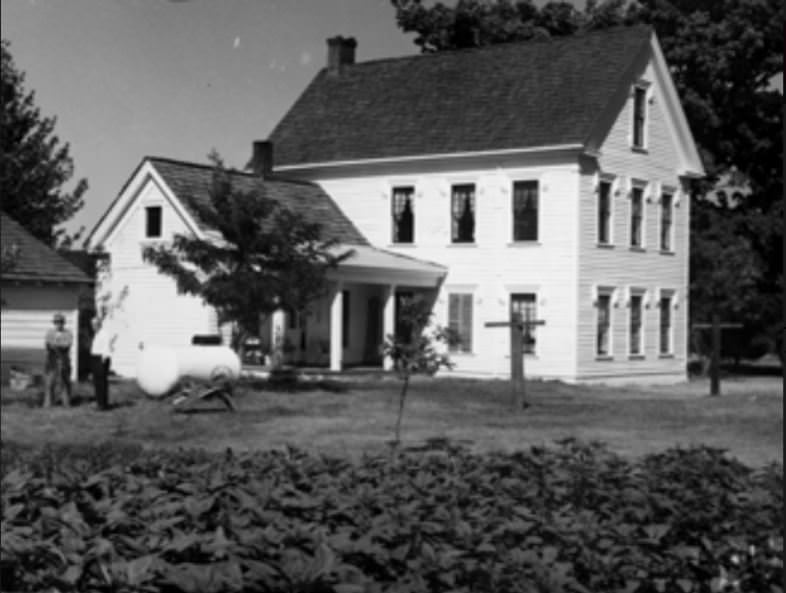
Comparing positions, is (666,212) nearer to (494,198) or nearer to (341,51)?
(494,198)

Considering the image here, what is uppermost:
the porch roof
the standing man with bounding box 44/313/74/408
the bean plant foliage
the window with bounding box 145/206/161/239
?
the window with bounding box 145/206/161/239

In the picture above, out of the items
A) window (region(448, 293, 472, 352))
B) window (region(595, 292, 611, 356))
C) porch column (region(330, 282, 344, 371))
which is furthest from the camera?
window (region(448, 293, 472, 352))

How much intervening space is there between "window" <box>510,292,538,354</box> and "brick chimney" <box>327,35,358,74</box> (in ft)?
5.73

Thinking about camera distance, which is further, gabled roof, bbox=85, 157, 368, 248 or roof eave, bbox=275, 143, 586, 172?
roof eave, bbox=275, 143, 586, 172

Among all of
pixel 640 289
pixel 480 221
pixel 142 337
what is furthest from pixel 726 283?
pixel 142 337

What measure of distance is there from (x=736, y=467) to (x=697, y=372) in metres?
2.19

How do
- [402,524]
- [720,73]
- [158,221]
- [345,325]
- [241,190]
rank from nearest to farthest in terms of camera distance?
[402,524]
[720,73]
[241,190]
[158,221]
[345,325]

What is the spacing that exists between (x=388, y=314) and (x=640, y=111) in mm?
1127

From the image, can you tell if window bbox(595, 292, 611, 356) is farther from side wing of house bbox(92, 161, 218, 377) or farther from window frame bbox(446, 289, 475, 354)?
side wing of house bbox(92, 161, 218, 377)

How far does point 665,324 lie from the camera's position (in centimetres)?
574

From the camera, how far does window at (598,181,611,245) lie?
511cm

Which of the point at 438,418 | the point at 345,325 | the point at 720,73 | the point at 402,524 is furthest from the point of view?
the point at 438,418

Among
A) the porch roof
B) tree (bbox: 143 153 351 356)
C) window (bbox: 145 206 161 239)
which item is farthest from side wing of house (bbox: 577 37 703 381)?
window (bbox: 145 206 161 239)

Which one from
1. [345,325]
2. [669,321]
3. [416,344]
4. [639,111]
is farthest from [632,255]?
[345,325]
